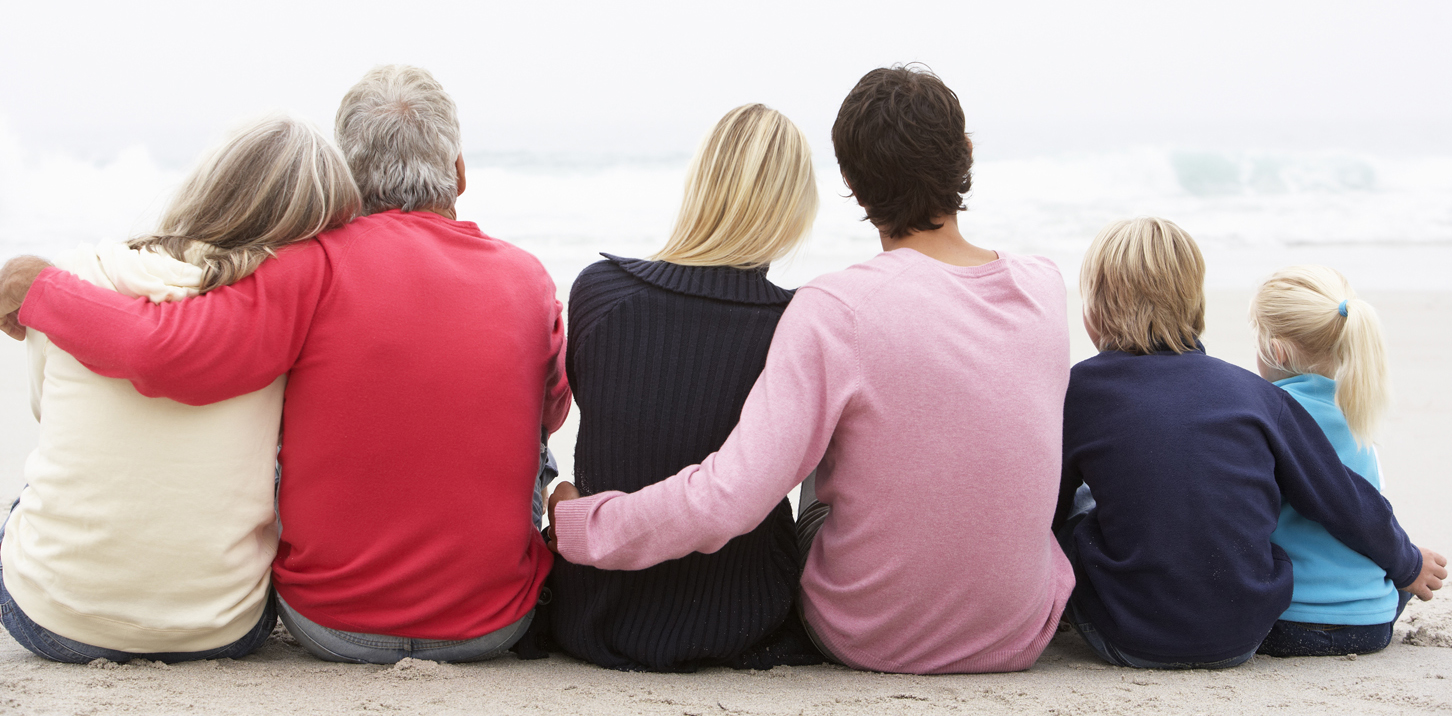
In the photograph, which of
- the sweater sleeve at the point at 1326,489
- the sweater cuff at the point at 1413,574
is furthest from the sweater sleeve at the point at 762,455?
the sweater cuff at the point at 1413,574

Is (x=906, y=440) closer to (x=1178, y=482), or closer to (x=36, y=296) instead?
(x=1178, y=482)

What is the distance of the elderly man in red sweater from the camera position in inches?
Result: 67.1

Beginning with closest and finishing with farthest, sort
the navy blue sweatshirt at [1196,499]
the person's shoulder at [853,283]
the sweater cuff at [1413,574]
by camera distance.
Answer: the person's shoulder at [853,283] → the navy blue sweatshirt at [1196,499] → the sweater cuff at [1413,574]

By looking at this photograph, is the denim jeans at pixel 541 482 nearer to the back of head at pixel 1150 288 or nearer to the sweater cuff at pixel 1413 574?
the back of head at pixel 1150 288

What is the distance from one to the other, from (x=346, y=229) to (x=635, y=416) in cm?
65

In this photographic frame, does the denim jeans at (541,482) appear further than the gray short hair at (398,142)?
Yes

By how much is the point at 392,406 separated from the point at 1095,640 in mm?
1545

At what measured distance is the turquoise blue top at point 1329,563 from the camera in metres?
2.14

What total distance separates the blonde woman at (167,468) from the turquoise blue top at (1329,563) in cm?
210

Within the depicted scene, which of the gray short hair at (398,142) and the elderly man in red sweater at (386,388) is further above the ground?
the gray short hair at (398,142)

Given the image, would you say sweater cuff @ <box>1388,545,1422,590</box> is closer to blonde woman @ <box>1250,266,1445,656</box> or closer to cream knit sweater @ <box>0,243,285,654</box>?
blonde woman @ <box>1250,266,1445,656</box>

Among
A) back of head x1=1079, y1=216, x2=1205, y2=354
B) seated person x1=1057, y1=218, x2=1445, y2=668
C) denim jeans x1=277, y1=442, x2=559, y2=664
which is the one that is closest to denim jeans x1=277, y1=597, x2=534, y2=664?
denim jeans x1=277, y1=442, x2=559, y2=664

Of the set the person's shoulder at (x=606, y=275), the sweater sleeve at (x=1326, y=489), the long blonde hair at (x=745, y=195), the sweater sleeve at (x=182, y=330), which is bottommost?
the sweater sleeve at (x=1326, y=489)

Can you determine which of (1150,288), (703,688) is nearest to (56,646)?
(703,688)
